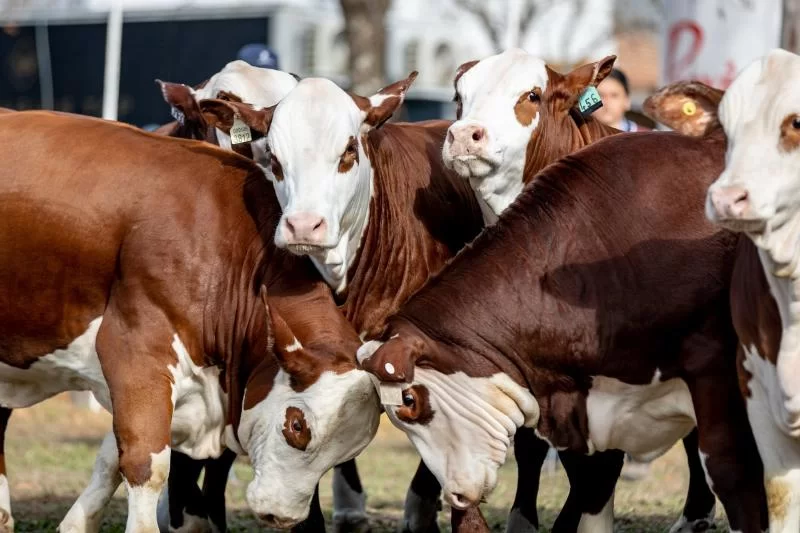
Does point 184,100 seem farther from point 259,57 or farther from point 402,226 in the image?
point 259,57

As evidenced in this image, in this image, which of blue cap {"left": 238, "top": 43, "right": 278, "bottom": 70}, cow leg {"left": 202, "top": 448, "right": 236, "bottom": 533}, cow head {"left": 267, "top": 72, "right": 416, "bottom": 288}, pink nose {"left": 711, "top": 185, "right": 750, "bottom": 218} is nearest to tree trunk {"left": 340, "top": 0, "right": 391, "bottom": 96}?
blue cap {"left": 238, "top": 43, "right": 278, "bottom": 70}

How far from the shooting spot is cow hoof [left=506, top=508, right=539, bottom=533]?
664 centimetres

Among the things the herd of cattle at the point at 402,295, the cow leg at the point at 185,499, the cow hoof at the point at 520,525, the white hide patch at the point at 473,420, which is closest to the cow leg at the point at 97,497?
the herd of cattle at the point at 402,295

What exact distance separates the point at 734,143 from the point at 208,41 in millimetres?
16727

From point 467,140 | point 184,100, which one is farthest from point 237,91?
point 467,140

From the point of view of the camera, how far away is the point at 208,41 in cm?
2067

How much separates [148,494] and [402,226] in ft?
5.03

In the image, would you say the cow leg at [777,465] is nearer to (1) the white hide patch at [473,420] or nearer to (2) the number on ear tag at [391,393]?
(1) the white hide patch at [473,420]

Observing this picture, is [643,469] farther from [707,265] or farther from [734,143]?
[734,143]

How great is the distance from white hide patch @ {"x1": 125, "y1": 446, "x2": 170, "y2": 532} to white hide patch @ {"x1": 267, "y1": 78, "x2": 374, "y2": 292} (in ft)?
3.21

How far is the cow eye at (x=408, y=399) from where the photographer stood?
221 inches

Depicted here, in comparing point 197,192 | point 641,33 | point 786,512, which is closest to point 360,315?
point 197,192

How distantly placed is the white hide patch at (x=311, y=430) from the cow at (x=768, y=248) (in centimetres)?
161

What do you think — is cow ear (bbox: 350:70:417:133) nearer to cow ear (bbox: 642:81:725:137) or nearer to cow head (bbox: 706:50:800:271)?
cow ear (bbox: 642:81:725:137)
